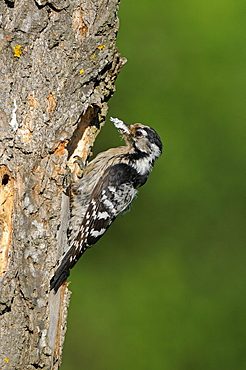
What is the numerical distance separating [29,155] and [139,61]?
3119 mm

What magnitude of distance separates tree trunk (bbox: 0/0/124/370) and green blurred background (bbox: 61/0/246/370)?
2571 millimetres

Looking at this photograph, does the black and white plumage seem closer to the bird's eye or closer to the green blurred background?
the bird's eye

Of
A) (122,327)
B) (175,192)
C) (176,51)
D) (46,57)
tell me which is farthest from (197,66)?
(46,57)

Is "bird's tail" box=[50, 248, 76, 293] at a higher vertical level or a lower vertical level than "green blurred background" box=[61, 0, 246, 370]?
lower

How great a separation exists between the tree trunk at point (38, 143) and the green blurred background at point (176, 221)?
2571 mm

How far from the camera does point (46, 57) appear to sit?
2.80 metres

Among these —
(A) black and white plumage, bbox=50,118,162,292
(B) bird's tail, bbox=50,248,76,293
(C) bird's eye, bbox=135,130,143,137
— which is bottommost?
(B) bird's tail, bbox=50,248,76,293

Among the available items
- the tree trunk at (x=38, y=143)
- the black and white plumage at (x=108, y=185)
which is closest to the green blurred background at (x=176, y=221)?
the black and white plumage at (x=108, y=185)

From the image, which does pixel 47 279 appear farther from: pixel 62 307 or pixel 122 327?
pixel 122 327

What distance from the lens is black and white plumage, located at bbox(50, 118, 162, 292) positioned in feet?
11.3

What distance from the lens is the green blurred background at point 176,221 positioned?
221 inches

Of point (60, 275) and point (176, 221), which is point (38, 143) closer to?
point (60, 275)

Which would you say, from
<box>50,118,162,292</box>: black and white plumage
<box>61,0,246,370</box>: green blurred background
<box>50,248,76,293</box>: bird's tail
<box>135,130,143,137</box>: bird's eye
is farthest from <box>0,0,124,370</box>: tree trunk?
<box>61,0,246,370</box>: green blurred background

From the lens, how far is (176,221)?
5.94m
